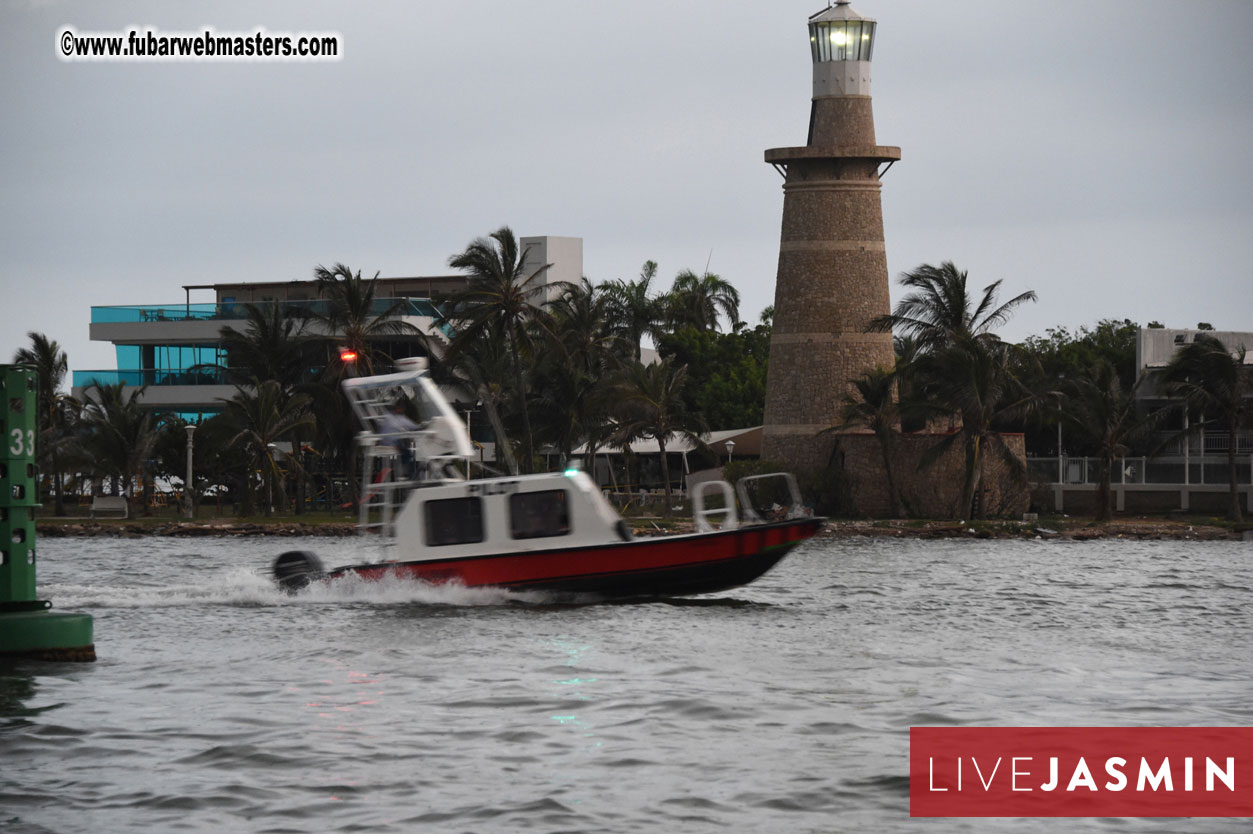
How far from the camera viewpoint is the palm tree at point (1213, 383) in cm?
5366

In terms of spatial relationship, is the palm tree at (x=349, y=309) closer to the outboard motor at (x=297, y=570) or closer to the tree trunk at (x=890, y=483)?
the tree trunk at (x=890, y=483)

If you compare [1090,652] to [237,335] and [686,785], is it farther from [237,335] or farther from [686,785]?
[237,335]

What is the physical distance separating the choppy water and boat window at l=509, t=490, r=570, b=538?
3.74 ft

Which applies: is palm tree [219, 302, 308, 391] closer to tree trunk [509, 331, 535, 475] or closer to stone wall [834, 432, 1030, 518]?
tree trunk [509, 331, 535, 475]

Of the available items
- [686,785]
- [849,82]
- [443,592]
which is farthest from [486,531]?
[849,82]

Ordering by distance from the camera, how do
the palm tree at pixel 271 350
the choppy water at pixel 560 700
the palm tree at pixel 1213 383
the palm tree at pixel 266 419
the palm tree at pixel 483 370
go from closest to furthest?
1. the choppy water at pixel 560 700
2. the palm tree at pixel 1213 383
3. the palm tree at pixel 266 419
4. the palm tree at pixel 271 350
5. the palm tree at pixel 483 370

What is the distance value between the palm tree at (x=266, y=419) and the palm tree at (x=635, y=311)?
66.7 feet

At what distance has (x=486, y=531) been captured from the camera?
24.9 m

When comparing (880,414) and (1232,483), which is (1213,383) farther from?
(880,414)

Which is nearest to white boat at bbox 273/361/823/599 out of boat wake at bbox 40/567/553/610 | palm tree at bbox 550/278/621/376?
boat wake at bbox 40/567/553/610

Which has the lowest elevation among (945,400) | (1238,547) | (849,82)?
(1238,547)

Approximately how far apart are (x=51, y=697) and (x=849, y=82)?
47.3m

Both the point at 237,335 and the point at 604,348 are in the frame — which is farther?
the point at 604,348

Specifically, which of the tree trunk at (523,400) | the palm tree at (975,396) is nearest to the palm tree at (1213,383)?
the palm tree at (975,396)
